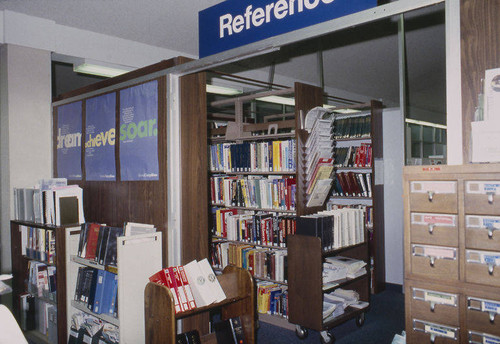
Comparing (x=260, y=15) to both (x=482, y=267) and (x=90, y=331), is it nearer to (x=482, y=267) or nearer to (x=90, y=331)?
(x=482, y=267)

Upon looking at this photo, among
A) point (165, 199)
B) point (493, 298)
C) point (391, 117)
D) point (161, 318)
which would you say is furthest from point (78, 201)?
point (391, 117)

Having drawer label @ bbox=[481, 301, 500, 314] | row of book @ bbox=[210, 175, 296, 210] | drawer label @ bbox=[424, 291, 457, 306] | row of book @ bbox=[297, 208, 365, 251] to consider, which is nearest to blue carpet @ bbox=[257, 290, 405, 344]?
row of book @ bbox=[297, 208, 365, 251]

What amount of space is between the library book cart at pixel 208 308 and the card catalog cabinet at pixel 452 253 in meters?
1.24

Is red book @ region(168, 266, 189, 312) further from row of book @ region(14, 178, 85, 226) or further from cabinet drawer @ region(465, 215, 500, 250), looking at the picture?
cabinet drawer @ region(465, 215, 500, 250)

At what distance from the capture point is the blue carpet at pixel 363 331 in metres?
3.64

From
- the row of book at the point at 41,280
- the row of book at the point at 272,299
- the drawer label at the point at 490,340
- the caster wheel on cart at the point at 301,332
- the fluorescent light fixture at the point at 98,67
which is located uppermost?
the fluorescent light fixture at the point at 98,67

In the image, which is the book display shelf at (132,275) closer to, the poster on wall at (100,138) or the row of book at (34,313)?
the poster on wall at (100,138)

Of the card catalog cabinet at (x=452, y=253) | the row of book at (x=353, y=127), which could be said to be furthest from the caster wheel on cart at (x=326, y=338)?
the row of book at (x=353, y=127)

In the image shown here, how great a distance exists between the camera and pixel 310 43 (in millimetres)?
6000

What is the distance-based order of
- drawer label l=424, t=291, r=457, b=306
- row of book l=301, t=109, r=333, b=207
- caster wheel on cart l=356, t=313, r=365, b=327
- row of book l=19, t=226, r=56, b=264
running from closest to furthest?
drawer label l=424, t=291, r=457, b=306, row of book l=19, t=226, r=56, b=264, row of book l=301, t=109, r=333, b=207, caster wheel on cart l=356, t=313, r=365, b=327

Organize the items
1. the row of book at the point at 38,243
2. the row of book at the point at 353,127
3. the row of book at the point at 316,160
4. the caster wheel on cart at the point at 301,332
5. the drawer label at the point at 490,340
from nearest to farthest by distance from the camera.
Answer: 1. the drawer label at the point at 490,340
2. the row of book at the point at 38,243
3. the caster wheel on cart at the point at 301,332
4. the row of book at the point at 316,160
5. the row of book at the point at 353,127

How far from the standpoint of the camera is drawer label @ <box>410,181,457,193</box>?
1.60 m

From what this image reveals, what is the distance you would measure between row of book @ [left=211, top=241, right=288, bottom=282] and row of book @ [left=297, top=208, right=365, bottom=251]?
2.03ft

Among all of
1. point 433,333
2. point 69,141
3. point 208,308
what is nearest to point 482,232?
point 433,333
